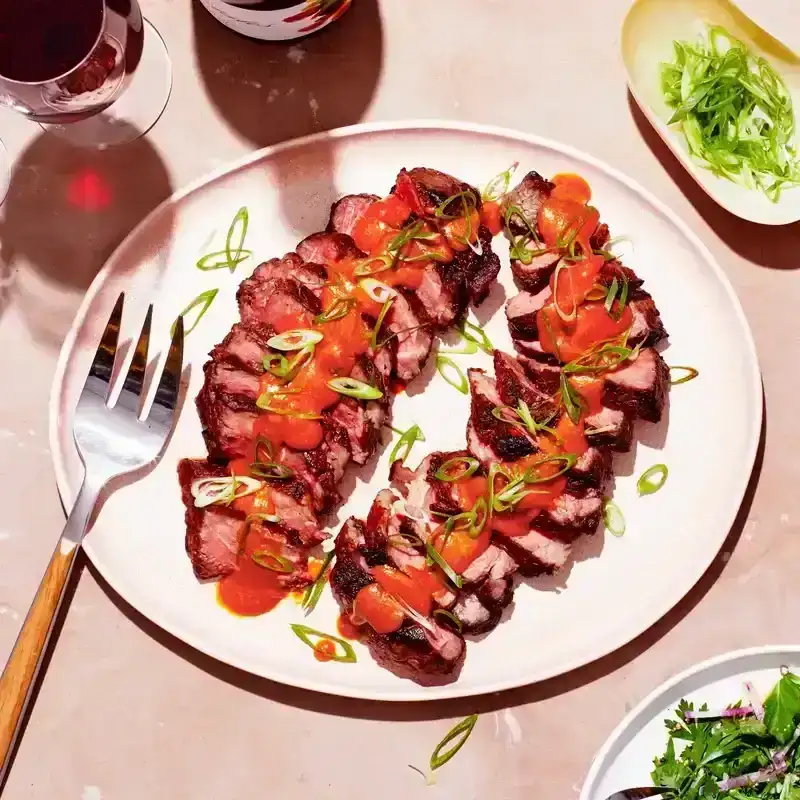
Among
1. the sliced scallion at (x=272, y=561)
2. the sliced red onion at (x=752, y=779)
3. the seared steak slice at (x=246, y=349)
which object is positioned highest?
the seared steak slice at (x=246, y=349)

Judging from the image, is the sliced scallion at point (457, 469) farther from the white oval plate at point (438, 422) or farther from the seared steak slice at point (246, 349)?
the seared steak slice at point (246, 349)

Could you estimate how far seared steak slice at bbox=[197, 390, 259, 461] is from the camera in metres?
2.46

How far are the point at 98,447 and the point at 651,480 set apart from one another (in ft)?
6.12

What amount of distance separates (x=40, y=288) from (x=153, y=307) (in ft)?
1.44

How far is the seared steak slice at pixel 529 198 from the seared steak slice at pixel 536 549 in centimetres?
101

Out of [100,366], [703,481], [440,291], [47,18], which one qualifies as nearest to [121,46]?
[47,18]

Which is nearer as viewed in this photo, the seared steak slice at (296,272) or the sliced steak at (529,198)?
the seared steak slice at (296,272)

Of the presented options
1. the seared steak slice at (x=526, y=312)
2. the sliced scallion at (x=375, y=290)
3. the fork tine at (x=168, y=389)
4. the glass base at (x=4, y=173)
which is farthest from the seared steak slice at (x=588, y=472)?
the glass base at (x=4, y=173)

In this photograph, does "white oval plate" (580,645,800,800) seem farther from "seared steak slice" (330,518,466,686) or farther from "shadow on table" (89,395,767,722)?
"seared steak slice" (330,518,466,686)

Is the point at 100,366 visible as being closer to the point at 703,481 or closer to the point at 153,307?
the point at 153,307

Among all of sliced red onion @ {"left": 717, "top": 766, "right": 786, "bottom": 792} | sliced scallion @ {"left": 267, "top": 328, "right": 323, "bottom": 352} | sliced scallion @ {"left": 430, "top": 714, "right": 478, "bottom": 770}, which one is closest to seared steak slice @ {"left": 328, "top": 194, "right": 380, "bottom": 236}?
sliced scallion @ {"left": 267, "top": 328, "right": 323, "bottom": 352}

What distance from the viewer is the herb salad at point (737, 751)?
8.38 feet

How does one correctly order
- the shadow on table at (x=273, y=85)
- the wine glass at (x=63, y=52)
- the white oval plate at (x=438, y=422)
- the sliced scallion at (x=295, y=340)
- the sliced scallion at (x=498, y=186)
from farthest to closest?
the shadow on table at (x=273, y=85) → the sliced scallion at (x=498, y=186) → the white oval plate at (x=438, y=422) → the sliced scallion at (x=295, y=340) → the wine glass at (x=63, y=52)

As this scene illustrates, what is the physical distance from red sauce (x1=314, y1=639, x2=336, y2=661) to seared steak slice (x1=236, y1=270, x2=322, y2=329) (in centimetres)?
105
